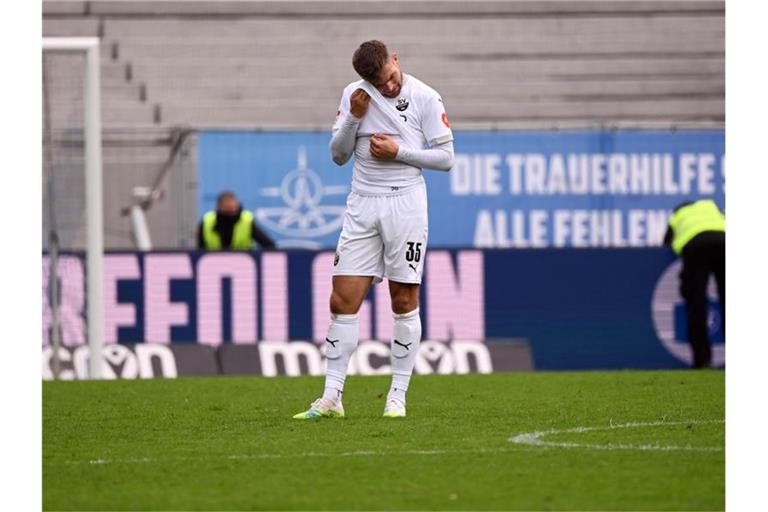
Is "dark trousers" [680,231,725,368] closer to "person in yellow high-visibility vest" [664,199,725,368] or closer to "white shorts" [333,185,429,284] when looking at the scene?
"person in yellow high-visibility vest" [664,199,725,368]

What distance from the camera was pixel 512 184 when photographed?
762 inches

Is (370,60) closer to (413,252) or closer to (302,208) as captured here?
(413,252)

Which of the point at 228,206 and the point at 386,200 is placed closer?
the point at 386,200

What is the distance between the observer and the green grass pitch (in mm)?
5918

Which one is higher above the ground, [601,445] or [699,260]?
[699,260]

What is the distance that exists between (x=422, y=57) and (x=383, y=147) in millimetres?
15132

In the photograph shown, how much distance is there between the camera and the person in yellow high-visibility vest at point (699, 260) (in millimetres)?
15602

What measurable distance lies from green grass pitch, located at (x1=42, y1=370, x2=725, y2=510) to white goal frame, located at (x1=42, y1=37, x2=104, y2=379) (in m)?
3.19

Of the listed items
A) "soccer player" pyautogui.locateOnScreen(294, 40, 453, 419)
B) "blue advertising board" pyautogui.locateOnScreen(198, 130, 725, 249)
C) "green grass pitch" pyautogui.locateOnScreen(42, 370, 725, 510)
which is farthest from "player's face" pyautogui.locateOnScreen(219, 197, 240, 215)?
"soccer player" pyautogui.locateOnScreen(294, 40, 453, 419)

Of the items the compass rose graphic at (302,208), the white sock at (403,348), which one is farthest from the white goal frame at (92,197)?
the white sock at (403,348)

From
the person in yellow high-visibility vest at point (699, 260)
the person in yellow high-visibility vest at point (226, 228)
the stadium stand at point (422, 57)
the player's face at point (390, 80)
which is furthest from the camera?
the stadium stand at point (422, 57)

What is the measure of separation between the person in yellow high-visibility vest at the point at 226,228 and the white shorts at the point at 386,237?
28.5 feet

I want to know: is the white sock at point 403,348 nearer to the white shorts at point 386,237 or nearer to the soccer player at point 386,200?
the soccer player at point 386,200

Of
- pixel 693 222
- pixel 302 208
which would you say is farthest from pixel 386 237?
pixel 302 208
